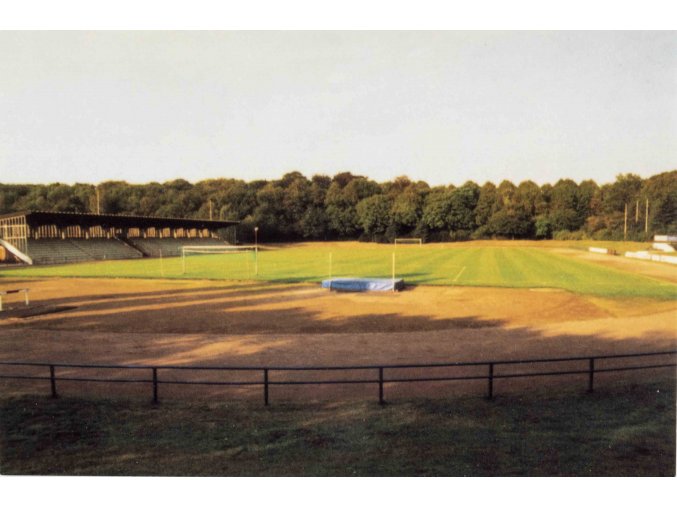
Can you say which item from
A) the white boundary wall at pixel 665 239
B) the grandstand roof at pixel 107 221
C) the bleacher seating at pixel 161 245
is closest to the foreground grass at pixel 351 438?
the white boundary wall at pixel 665 239

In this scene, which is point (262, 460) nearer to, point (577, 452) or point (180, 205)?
point (577, 452)

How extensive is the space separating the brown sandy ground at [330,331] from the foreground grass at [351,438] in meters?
1.78

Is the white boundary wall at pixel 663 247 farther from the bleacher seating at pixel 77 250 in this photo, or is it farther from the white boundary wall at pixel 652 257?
the bleacher seating at pixel 77 250

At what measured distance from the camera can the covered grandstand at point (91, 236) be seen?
2176 inches

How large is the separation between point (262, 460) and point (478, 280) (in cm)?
3022

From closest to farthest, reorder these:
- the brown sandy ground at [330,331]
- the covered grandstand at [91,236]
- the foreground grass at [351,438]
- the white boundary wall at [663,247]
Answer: the foreground grass at [351,438]
the brown sandy ground at [330,331]
the white boundary wall at [663,247]
the covered grandstand at [91,236]

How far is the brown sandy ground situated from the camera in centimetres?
1409

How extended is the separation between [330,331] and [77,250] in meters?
53.2

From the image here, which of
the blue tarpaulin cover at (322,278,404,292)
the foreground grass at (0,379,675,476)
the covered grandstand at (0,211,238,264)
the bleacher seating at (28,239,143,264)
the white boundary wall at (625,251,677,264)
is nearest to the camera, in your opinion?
the foreground grass at (0,379,675,476)

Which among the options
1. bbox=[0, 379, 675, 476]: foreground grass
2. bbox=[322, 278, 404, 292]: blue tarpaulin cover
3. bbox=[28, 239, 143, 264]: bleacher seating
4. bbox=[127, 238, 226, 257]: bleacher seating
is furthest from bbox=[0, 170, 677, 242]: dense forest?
bbox=[0, 379, 675, 476]: foreground grass

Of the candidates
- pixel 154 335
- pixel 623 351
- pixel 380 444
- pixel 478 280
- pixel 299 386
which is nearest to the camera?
pixel 380 444

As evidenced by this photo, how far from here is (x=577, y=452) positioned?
305 inches

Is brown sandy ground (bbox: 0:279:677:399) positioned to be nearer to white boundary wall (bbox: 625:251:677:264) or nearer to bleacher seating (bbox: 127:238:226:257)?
white boundary wall (bbox: 625:251:677:264)

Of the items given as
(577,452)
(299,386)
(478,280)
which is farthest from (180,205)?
(577,452)
